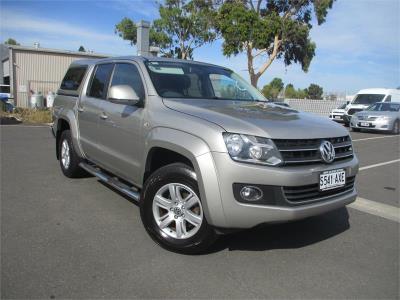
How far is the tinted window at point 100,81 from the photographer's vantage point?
5258mm

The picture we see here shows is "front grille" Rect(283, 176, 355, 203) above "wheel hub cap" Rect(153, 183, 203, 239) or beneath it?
above

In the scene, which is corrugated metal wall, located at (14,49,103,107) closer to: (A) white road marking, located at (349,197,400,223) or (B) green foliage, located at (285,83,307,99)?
(A) white road marking, located at (349,197,400,223)

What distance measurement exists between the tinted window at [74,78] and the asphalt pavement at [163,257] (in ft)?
5.39

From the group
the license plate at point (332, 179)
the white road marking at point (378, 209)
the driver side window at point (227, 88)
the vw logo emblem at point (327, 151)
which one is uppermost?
the driver side window at point (227, 88)

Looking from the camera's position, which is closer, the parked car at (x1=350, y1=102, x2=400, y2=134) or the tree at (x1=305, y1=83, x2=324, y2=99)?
the parked car at (x1=350, y1=102, x2=400, y2=134)

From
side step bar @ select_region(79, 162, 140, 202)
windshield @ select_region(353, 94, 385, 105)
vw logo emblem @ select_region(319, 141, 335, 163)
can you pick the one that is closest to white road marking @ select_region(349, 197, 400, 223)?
vw logo emblem @ select_region(319, 141, 335, 163)

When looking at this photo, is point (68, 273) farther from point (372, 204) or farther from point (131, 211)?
point (372, 204)

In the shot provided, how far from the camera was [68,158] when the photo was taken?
20.5 feet

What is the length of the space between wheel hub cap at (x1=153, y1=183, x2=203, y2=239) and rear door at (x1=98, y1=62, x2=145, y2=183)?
0.58 m

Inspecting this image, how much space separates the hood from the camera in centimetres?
338

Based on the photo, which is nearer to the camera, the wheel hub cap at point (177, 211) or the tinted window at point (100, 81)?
the wheel hub cap at point (177, 211)

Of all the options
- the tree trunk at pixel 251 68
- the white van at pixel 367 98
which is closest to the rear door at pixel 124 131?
the white van at pixel 367 98

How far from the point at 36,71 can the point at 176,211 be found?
26024mm

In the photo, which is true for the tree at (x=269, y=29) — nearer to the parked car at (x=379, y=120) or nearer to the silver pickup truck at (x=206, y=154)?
the parked car at (x=379, y=120)
